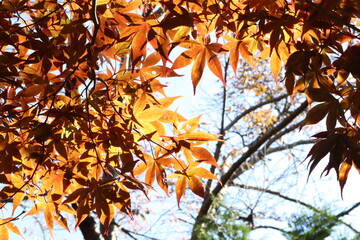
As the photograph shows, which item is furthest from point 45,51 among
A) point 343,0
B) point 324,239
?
point 324,239

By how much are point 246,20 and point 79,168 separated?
2.12 feet

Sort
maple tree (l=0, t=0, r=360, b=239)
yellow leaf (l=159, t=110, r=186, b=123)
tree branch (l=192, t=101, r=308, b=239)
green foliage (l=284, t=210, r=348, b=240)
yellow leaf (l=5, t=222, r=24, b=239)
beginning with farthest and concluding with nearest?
tree branch (l=192, t=101, r=308, b=239), green foliage (l=284, t=210, r=348, b=240), yellow leaf (l=5, t=222, r=24, b=239), yellow leaf (l=159, t=110, r=186, b=123), maple tree (l=0, t=0, r=360, b=239)

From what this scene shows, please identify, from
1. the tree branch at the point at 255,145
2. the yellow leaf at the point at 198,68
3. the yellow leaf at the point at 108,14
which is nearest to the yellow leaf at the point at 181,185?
the yellow leaf at the point at 198,68

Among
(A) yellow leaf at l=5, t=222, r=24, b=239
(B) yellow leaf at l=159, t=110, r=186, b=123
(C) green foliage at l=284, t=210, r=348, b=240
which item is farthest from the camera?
(C) green foliage at l=284, t=210, r=348, b=240

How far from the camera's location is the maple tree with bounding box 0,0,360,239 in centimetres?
101

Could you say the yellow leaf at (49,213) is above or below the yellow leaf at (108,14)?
below

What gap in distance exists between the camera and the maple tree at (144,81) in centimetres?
101

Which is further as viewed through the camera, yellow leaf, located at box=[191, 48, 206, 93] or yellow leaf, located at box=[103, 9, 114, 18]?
yellow leaf, located at box=[103, 9, 114, 18]

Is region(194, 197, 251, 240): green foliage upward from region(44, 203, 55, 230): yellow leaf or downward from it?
upward

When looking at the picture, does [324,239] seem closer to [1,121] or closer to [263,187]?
[263,187]

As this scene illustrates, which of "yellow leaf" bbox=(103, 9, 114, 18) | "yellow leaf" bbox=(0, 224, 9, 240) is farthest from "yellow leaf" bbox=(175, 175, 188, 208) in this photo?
"yellow leaf" bbox=(0, 224, 9, 240)

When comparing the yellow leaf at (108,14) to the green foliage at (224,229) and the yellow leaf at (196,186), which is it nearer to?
the yellow leaf at (196,186)

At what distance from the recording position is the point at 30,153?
1.23 metres

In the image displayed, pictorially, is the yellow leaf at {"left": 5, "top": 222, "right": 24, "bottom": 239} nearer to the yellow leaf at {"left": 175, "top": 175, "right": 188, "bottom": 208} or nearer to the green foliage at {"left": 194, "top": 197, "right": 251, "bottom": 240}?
the yellow leaf at {"left": 175, "top": 175, "right": 188, "bottom": 208}
